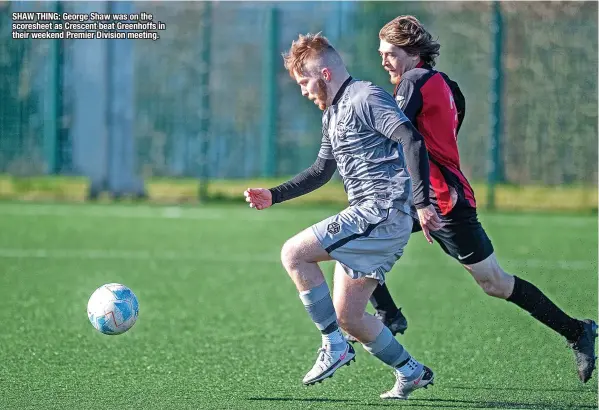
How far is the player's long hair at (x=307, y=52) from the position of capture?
16.7 feet

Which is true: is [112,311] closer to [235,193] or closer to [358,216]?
[358,216]

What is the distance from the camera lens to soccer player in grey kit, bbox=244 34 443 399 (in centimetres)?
501

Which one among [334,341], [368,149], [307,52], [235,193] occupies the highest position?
[307,52]

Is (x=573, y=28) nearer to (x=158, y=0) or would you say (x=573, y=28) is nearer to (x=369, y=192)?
(x=158, y=0)

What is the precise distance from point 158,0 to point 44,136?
2.96m

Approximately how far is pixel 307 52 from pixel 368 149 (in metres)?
0.52

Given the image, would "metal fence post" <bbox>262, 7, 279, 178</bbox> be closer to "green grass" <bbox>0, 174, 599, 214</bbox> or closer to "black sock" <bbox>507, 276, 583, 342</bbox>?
"green grass" <bbox>0, 174, 599, 214</bbox>

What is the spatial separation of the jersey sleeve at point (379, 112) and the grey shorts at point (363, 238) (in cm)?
37

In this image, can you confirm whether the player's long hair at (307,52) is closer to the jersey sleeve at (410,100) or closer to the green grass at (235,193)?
the jersey sleeve at (410,100)

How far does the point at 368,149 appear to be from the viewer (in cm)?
511

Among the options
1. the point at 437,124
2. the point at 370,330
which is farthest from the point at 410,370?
the point at 437,124

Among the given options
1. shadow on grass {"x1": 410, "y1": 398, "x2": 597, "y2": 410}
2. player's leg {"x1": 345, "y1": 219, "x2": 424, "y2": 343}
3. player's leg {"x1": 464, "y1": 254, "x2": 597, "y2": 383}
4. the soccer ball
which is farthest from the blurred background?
shadow on grass {"x1": 410, "y1": 398, "x2": 597, "y2": 410}

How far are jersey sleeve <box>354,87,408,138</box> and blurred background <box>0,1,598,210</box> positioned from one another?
12.2 m

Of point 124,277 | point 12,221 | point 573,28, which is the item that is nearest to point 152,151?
point 12,221
